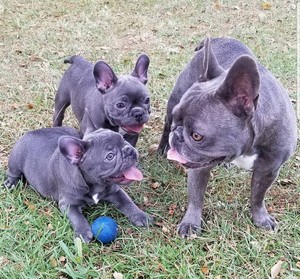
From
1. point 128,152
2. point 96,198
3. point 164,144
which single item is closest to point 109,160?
point 128,152

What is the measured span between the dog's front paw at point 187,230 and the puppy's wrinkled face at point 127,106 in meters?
1.00

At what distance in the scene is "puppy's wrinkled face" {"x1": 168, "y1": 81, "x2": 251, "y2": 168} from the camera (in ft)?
9.14

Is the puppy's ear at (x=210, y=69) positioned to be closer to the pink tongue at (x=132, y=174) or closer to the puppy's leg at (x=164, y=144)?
the pink tongue at (x=132, y=174)

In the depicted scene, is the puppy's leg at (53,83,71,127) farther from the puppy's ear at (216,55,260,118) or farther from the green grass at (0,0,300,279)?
the puppy's ear at (216,55,260,118)

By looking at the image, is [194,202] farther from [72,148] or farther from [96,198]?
[72,148]

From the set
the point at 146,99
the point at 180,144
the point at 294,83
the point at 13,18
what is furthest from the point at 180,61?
the point at 180,144

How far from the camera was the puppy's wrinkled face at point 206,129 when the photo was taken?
279 cm

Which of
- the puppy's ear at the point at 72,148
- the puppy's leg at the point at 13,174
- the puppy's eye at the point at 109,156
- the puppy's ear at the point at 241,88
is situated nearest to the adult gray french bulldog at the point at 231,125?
the puppy's ear at the point at 241,88

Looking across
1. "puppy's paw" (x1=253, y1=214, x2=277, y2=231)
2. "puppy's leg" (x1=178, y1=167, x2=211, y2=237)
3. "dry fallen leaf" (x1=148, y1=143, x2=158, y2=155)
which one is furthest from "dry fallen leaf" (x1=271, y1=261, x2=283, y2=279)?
"dry fallen leaf" (x1=148, y1=143, x2=158, y2=155)

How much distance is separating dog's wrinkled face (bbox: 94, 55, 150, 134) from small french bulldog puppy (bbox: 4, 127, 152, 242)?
19.0 inches

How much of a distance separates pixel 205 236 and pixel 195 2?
20.2 feet

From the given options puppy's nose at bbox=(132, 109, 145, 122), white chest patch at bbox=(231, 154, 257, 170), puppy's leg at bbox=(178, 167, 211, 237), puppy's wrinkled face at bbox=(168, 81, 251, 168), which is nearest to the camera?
puppy's wrinkled face at bbox=(168, 81, 251, 168)

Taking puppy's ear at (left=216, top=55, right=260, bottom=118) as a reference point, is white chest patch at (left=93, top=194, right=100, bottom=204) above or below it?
below

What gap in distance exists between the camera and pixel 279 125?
3162 mm
